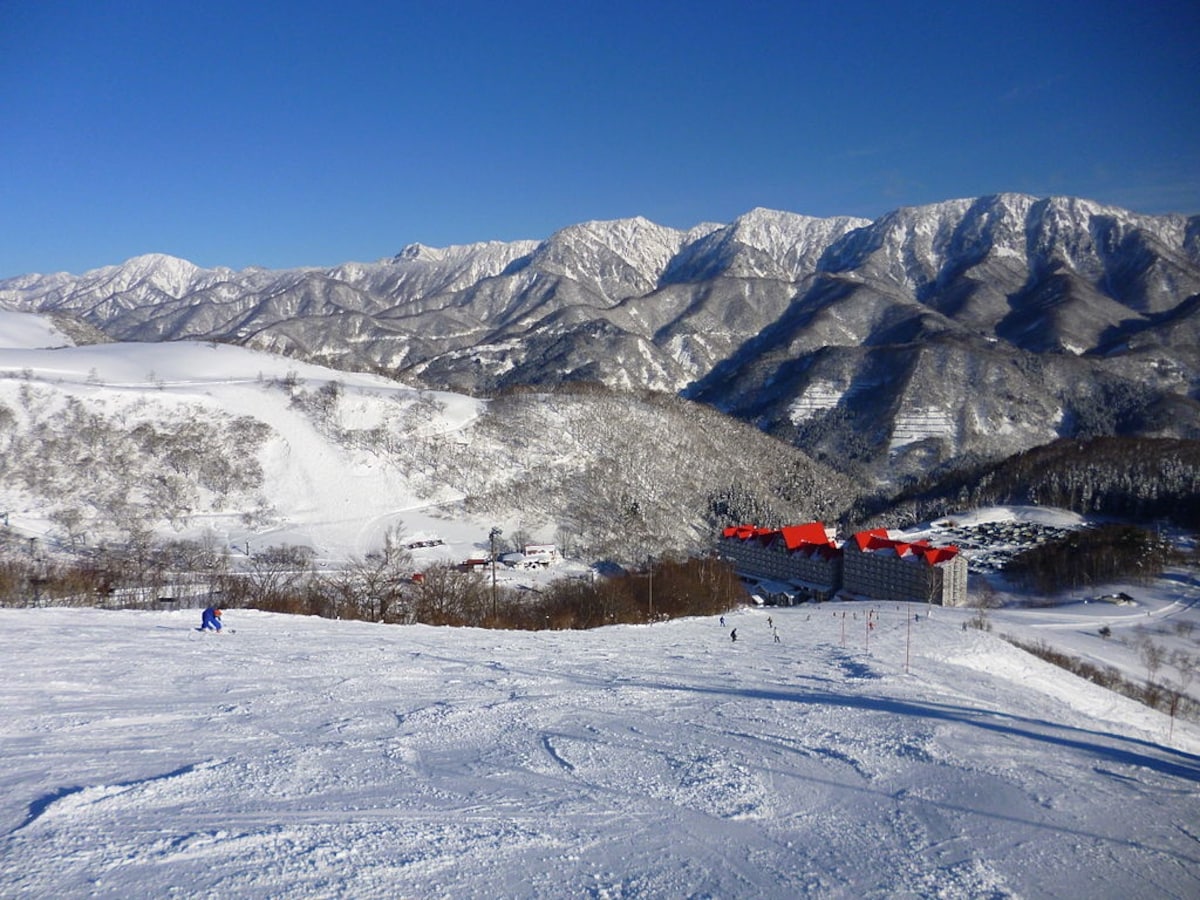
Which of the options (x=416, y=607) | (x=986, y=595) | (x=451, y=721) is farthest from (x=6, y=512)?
(x=986, y=595)

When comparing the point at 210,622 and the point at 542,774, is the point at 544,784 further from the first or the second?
the point at 210,622

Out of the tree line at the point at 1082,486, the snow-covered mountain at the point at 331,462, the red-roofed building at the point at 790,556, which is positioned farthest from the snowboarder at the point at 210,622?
the tree line at the point at 1082,486

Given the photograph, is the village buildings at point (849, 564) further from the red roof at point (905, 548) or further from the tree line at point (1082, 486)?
the tree line at point (1082, 486)

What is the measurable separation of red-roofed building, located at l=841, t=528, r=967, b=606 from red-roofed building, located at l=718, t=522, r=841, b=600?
48.2 inches

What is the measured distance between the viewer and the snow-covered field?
17.3 feet

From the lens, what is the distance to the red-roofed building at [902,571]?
4375 centimetres

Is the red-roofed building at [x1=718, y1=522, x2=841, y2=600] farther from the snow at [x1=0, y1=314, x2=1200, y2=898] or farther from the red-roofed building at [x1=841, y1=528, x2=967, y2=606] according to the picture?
the snow at [x1=0, y1=314, x2=1200, y2=898]

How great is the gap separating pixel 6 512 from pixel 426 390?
36.4 metres

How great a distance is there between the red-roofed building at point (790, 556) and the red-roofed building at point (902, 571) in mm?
1225

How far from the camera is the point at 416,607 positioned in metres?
25.5

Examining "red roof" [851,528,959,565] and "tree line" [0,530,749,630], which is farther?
"red roof" [851,528,959,565]

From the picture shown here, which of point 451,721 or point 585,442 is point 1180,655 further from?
point 585,442

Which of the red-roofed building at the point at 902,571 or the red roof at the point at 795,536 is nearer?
the red-roofed building at the point at 902,571

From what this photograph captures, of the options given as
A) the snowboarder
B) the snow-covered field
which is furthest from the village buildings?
the snowboarder
